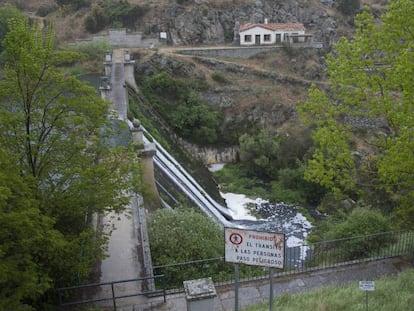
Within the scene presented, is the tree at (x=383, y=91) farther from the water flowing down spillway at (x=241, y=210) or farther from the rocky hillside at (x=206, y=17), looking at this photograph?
the rocky hillside at (x=206, y=17)

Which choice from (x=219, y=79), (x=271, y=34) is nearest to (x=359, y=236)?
(x=219, y=79)

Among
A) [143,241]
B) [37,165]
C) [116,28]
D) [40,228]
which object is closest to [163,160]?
[143,241]

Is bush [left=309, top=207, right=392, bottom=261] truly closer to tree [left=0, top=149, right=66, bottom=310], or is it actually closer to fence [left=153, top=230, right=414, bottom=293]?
fence [left=153, top=230, right=414, bottom=293]

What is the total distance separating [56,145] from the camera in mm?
9711

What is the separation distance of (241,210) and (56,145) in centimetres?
1883

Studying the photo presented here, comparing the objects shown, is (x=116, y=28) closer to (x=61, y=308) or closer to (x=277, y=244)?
(x=61, y=308)

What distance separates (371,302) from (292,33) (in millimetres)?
41617

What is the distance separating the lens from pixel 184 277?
12.3m

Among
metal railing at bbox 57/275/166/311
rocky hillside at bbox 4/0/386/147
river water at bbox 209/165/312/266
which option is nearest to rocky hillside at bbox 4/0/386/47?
rocky hillside at bbox 4/0/386/147

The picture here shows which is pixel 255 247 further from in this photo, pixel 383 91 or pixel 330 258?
pixel 330 258

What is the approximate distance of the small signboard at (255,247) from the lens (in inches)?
252

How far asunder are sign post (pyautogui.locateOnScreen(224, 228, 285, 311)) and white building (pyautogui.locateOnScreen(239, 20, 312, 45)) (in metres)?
42.3

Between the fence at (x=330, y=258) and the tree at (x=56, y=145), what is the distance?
3.21m

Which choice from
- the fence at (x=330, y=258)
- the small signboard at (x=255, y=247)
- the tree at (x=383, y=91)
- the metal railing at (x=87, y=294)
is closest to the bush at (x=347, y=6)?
the tree at (x=383, y=91)
